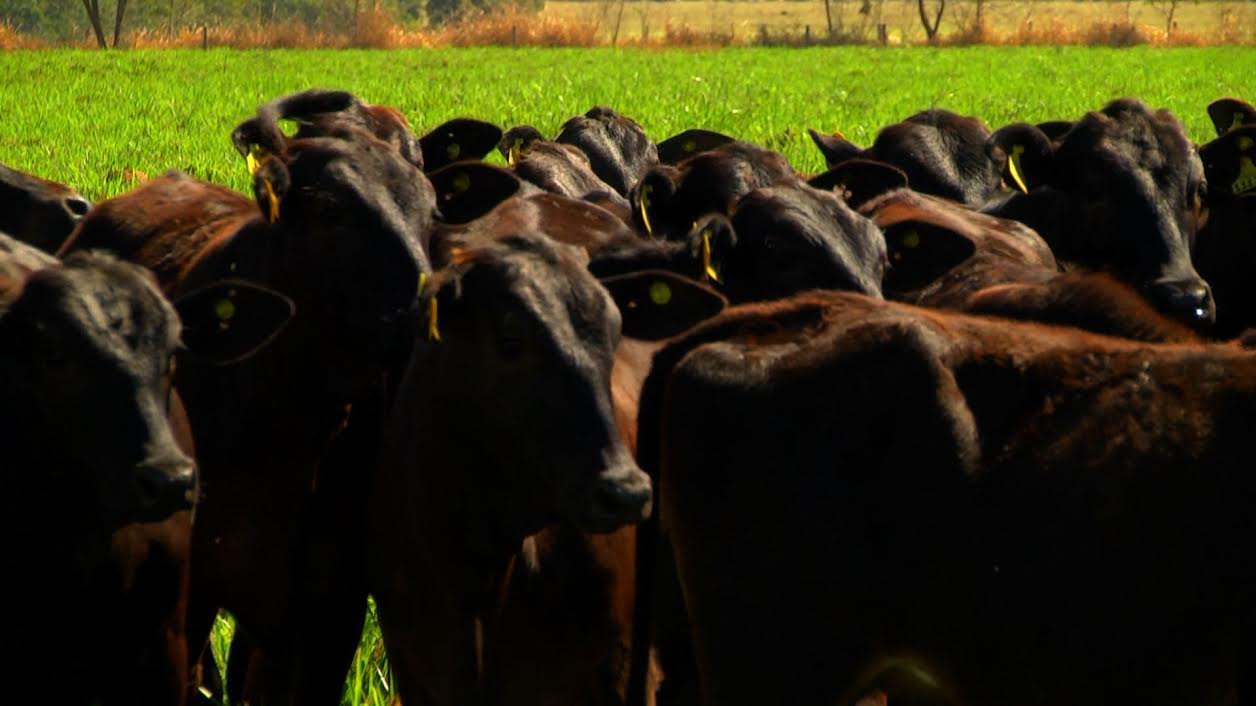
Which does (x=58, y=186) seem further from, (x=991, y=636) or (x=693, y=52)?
(x=693, y=52)

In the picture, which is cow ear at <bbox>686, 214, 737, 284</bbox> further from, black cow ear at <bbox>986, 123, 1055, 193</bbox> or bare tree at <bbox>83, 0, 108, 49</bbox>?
bare tree at <bbox>83, 0, 108, 49</bbox>

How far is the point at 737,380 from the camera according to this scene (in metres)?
4.42

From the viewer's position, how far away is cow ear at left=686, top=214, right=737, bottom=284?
20.3ft

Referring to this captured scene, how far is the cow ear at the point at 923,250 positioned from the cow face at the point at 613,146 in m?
4.66

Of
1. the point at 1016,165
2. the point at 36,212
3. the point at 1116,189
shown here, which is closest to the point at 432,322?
the point at 1116,189

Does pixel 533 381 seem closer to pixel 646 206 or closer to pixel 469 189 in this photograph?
pixel 469 189

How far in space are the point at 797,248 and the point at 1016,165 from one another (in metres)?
2.36

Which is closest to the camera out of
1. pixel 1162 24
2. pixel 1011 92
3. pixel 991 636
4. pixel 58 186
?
pixel 991 636

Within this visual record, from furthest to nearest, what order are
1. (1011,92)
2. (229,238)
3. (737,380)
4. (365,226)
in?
(1011,92) → (229,238) → (365,226) → (737,380)

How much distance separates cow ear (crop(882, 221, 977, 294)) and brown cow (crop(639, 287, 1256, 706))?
284 centimetres

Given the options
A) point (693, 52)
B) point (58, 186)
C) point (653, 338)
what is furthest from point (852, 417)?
point (693, 52)

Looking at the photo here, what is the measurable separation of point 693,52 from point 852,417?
146 feet

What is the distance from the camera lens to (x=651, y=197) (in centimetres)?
795

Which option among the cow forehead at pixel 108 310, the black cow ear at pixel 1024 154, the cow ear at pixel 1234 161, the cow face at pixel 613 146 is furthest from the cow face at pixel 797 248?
the cow face at pixel 613 146
